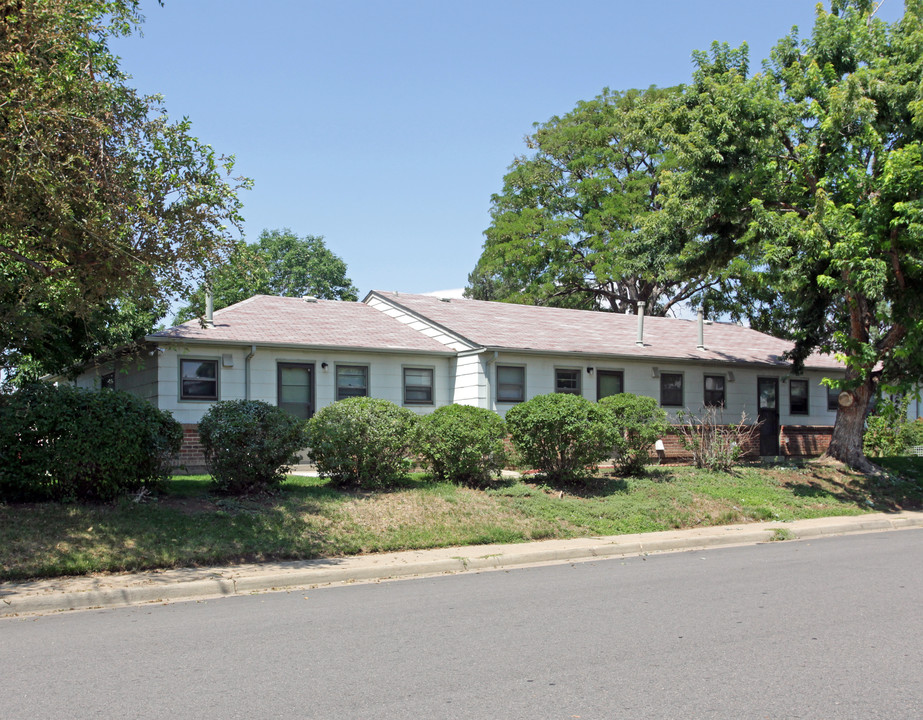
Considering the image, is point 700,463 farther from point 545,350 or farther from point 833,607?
point 833,607

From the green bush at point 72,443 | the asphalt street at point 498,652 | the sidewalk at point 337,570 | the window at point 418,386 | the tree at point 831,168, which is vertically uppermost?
the tree at point 831,168

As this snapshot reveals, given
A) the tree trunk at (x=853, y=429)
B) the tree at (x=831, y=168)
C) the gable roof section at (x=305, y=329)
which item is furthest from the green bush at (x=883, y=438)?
the gable roof section at (x=305, y=329)

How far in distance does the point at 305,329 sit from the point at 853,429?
14130 mm

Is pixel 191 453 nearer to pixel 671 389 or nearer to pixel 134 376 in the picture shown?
pixel 134 376

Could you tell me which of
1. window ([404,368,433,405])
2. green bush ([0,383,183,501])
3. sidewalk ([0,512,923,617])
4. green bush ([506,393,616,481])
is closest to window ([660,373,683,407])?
window ([404,368,433,405])

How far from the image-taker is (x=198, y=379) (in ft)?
64.6

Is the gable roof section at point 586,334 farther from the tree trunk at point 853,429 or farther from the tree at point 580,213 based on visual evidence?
the tree at point 580,213

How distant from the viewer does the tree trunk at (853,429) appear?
20.4 metres

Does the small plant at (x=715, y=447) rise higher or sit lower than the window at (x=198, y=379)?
lower

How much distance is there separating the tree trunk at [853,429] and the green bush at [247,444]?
14202 mm

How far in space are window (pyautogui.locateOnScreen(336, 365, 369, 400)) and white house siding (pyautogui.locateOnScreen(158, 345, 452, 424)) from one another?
0.40 ft

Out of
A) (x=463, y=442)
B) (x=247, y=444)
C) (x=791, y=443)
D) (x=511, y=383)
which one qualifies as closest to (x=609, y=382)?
(x=511, y=383)

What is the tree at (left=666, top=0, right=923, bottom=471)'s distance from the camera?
53.2 feet

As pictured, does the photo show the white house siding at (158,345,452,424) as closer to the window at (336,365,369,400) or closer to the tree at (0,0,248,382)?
the window at (336,365,369,400)
